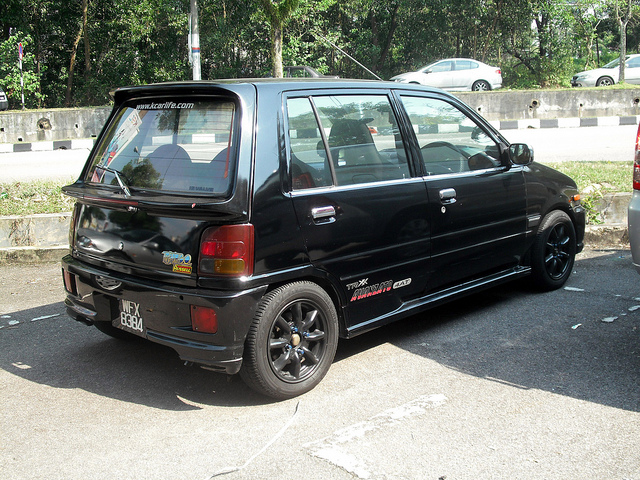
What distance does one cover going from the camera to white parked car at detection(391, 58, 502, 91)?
24.4 metres

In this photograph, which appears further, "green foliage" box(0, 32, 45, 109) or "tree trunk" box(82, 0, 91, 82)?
"tree trunk" box(82, 0, 91, 82)

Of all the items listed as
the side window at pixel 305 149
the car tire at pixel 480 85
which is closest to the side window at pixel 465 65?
the car tire at pixel 480 85

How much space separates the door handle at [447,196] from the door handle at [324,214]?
967mm

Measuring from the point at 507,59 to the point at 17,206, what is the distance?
30.7m

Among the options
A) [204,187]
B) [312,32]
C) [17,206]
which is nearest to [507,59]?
[312,32]

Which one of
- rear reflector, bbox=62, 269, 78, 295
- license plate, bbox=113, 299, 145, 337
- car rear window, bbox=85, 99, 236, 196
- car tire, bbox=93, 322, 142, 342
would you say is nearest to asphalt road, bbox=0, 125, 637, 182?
car tire, bbox=93, 322, 142, 342

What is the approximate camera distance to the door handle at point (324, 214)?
Answer: 3484 millimetres

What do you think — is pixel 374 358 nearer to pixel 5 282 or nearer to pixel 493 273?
pixel 493 273

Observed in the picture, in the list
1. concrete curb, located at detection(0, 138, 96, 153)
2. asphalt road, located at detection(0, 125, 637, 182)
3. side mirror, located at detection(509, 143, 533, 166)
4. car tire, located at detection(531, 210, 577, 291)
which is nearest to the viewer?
side mirror, located at detection(509, 143, 533, 166)

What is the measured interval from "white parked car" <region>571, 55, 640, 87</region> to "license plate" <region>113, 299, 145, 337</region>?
25.6 meters

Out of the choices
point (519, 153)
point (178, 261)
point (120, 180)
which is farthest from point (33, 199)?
point (519, 153)

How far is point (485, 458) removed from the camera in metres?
2.83

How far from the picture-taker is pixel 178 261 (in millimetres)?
3238

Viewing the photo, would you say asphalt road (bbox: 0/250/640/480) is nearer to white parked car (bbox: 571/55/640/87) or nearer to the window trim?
the window trim
